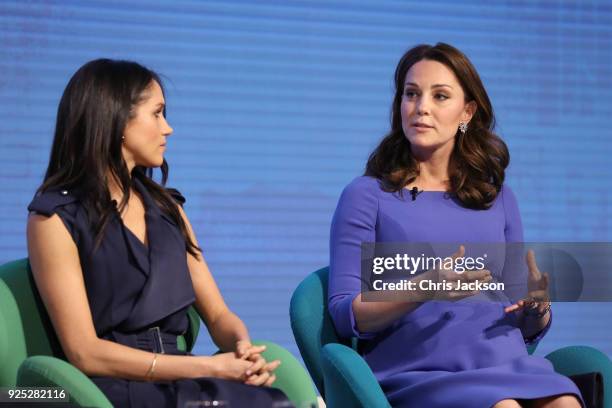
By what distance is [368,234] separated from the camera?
3.35 metres

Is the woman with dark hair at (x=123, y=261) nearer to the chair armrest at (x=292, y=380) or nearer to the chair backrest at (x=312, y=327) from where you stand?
the chair armrest at (x=292, y=380)

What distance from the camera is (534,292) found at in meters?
3.19

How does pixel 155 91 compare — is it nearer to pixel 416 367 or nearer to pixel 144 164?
pixel 144 164

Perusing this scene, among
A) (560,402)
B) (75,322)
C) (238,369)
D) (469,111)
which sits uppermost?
(469,111)

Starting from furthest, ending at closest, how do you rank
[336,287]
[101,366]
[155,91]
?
[336,287] → [155,91] → [101,366]

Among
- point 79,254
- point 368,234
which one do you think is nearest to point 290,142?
point 368,234

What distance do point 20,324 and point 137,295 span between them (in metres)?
0.31

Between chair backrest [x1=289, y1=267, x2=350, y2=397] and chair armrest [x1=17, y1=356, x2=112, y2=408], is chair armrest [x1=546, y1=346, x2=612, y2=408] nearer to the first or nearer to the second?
chair backrest [x1=289, y1=267, x2=350, y2=397]

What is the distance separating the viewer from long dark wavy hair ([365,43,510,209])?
3.47 metres

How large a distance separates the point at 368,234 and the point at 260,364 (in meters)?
0.60

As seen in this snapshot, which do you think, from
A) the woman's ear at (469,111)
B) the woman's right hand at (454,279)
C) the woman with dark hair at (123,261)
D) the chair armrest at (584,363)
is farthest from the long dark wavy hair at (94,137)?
the chair armrest at (584,363)

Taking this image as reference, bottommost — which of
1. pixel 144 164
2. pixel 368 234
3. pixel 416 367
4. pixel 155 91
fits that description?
pixel 416 367

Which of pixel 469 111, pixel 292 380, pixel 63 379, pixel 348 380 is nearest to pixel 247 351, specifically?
pixel 292 380

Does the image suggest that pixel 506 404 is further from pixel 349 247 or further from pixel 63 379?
pixel 63 379
